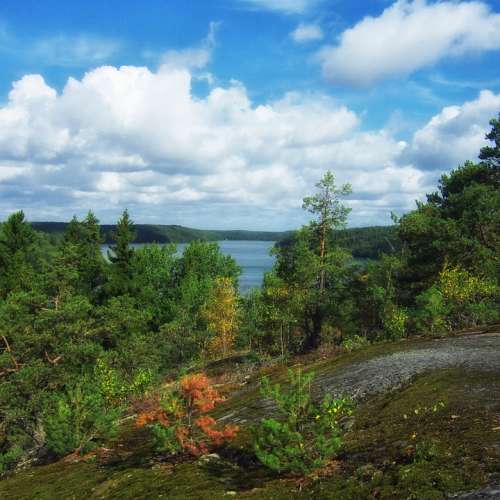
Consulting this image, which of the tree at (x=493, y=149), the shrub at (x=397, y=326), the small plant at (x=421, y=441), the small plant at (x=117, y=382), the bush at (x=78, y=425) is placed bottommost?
the small plant at (x=117, y=382)

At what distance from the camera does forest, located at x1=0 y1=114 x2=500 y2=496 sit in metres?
13.3

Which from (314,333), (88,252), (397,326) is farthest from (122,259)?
(397,326)

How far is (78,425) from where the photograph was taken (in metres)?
16.6

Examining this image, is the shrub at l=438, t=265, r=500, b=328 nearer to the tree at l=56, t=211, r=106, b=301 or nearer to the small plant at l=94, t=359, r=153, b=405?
the small plant at l=94, t=359, r=153, b=405

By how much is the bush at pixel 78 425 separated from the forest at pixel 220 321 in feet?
0.18

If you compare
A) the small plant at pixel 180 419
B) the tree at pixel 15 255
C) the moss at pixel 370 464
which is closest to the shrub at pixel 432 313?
the moss at pixel 370 464

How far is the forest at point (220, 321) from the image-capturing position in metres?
13.3

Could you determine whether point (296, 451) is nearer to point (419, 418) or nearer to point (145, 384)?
point (419, 418)

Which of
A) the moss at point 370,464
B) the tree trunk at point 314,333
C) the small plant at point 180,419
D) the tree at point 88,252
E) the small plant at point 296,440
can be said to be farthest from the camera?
the tree at point 88,252

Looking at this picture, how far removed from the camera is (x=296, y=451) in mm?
9820

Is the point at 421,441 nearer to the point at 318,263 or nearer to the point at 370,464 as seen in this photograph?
the point at 370,464

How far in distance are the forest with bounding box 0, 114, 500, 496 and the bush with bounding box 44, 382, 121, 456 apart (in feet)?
0.18

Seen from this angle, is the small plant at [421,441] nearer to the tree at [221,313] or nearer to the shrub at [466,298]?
the shrub at [466,298]

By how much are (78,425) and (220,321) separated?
45.7 meters
